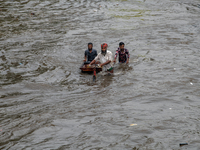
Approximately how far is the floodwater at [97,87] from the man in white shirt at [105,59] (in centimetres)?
43

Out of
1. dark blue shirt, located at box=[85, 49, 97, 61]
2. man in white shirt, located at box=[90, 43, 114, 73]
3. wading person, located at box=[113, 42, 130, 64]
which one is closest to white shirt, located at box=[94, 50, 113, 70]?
man in white shirt, located at box=[90, 43, 114, 73]

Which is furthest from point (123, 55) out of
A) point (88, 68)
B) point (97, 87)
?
point (97, 87)

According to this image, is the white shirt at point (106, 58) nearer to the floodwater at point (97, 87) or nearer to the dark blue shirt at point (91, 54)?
the floodwater at point (97, 87)

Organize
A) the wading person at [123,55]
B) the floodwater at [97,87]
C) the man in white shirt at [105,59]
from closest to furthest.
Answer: the floodwater at [97,87], the man in white shirt at [105,59], the wading person at [123,55]

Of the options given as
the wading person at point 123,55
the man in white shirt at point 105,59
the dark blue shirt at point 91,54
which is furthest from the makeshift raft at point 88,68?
the wading person at point 123,55

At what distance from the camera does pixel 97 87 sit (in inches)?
365

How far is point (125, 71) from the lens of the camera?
11148mm

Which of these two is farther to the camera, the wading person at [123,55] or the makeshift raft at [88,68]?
the wading person at [123,55]

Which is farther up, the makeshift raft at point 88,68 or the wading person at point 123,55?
the wading person at point 123,55

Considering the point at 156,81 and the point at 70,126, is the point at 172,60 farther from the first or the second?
the point at 70,126

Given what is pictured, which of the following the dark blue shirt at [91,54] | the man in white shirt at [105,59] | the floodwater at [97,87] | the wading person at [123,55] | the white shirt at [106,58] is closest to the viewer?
the floodwater at [97,87]

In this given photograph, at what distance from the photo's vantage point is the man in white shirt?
9.98m

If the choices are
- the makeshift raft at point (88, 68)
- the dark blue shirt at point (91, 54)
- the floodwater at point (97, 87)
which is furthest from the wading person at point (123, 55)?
the makeshift raft at point (88, 68)

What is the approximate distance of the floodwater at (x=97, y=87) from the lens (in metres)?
5.92
